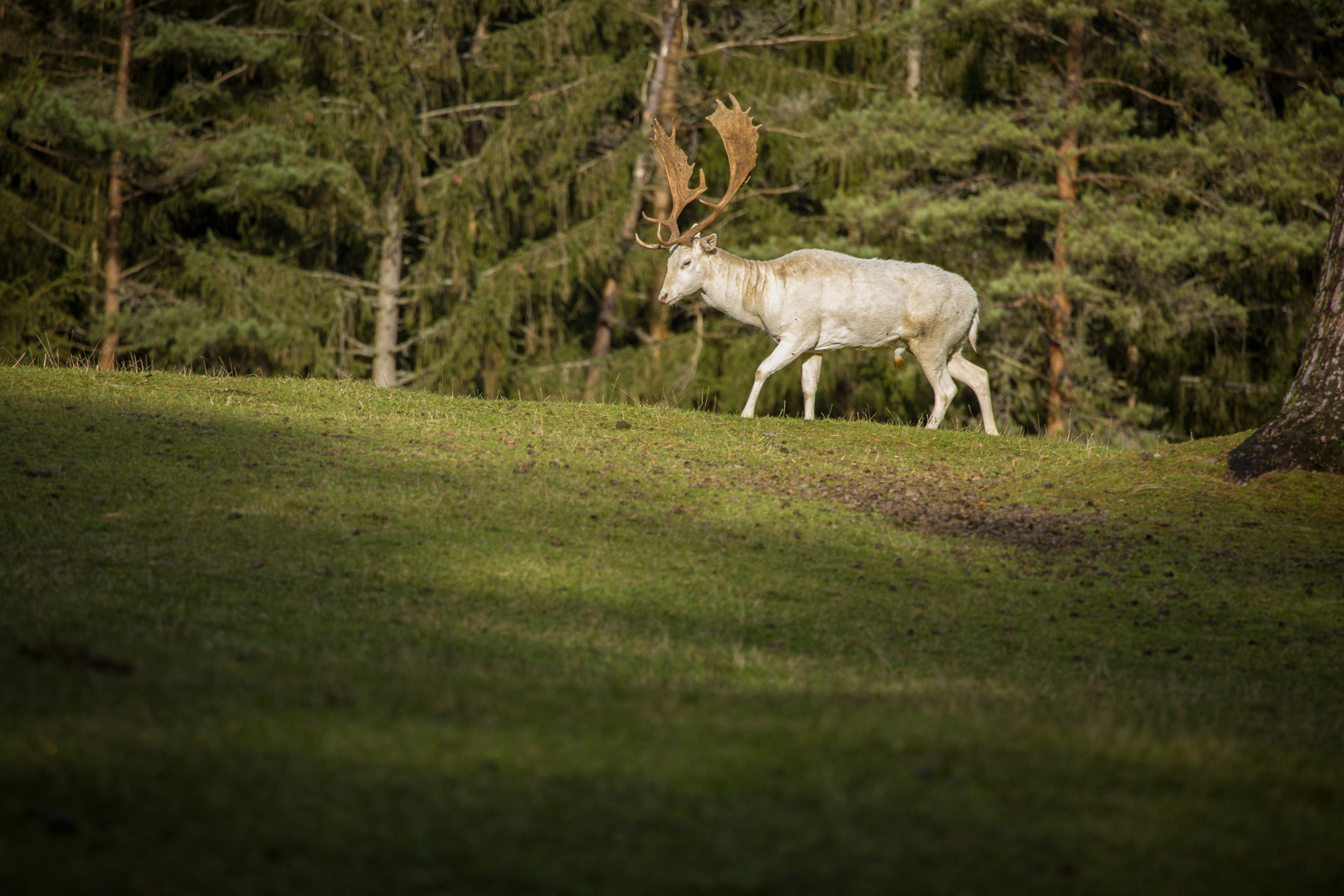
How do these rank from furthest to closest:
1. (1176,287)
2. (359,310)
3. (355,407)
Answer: (359,310)
(1176,287)
(355,407)

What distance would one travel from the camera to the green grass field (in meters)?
3.80

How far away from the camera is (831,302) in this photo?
1441 centimetres

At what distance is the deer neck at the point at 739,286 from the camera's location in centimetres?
1468

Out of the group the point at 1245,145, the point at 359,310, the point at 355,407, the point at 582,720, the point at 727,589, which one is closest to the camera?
the point at 582,720

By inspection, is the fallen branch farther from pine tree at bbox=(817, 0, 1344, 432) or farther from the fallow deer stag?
the fallow deer stag

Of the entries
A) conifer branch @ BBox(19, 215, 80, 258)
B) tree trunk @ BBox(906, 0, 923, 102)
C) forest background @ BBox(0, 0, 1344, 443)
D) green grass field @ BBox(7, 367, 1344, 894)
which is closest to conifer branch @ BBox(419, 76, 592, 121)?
forest background @ BBox(0, 0, 1344, 443)

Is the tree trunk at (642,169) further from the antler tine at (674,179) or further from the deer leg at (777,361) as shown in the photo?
the deer leg at (777,361)

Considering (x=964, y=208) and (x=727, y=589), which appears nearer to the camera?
(x=727, y=589)

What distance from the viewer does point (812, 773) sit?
4.37 metres

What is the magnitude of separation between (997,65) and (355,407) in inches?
795

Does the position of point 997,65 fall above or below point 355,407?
above

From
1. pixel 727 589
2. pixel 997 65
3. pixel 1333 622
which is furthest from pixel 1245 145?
pixel 727 589

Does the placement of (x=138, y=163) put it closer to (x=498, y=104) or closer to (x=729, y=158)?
(x=498, y=104)

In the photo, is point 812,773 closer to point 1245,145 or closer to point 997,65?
point 1245,145
